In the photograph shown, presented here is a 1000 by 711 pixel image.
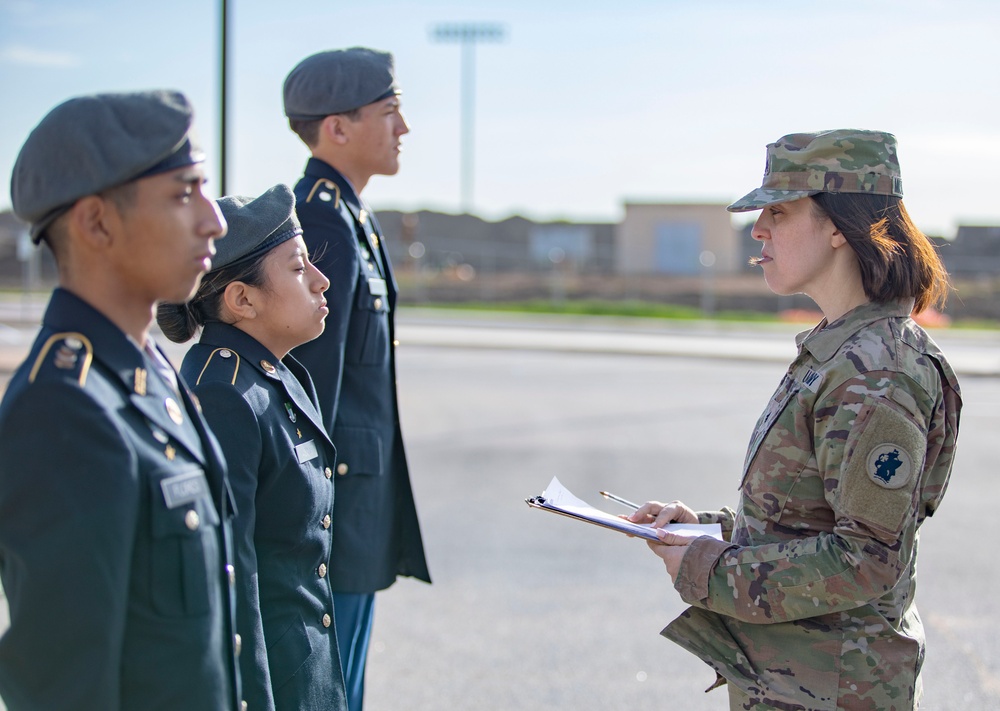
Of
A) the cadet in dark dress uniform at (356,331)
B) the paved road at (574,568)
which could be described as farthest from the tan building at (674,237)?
the cadet in dark dress uniform at (356,331)

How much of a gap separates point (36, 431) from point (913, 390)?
1.59m

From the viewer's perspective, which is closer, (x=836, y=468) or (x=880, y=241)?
(x=836, y=468)

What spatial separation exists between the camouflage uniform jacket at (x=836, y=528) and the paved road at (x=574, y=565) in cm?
184

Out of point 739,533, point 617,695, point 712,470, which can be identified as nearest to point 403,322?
point 712,470

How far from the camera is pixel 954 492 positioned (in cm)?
736

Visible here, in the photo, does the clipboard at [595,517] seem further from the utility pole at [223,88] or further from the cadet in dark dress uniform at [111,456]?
the utility pole at [223,88]

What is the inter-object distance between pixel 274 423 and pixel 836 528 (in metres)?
1.20

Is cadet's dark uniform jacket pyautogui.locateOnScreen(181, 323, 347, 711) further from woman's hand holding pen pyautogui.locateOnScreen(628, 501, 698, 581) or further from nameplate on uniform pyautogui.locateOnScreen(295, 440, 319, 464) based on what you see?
woman's hand holding pen pyautogui.locateOnScreen(628, 501, 698, 581)

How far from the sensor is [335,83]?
3.10 meters

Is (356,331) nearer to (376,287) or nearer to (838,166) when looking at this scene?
(376,287)

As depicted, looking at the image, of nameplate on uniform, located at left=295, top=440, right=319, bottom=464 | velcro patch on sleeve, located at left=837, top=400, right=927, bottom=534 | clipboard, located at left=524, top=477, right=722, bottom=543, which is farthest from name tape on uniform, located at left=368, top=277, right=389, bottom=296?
velcro patch on sleeve, located at left=837, top=400, right=927, bottom=534

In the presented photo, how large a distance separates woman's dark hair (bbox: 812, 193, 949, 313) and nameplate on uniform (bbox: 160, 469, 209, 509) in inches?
55.8

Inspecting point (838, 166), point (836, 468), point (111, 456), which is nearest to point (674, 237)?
A: point (838, 166)

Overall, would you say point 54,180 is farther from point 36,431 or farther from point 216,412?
point 216,412
